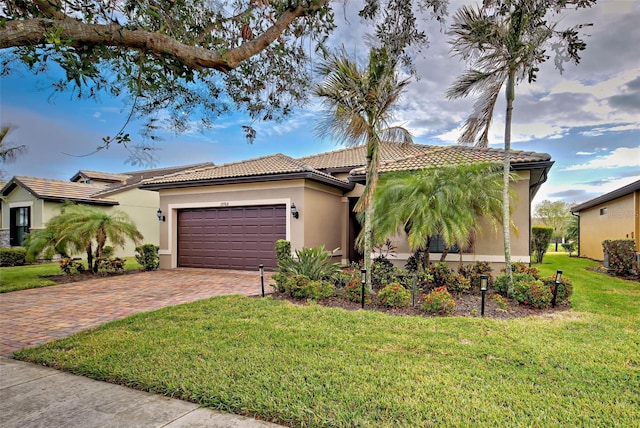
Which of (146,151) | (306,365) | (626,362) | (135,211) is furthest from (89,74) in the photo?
(135,211)

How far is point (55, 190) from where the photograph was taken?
1908cm

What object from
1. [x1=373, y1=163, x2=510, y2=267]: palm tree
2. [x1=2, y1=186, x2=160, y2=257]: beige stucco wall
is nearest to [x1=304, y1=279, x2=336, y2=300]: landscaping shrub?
[x1=373, y1=163, x2=510, y2=267]: palm tree

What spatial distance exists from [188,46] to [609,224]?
20.7 meters

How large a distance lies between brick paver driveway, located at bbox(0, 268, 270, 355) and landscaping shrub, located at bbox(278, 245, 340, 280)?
1.06 meters

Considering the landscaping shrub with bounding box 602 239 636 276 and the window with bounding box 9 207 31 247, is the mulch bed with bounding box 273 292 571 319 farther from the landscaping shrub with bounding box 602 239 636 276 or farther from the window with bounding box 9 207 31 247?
the window with bounding box 9 207 31 247

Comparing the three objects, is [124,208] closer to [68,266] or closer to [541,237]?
[68,266]

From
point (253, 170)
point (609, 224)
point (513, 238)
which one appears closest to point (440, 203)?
point (513, 238)

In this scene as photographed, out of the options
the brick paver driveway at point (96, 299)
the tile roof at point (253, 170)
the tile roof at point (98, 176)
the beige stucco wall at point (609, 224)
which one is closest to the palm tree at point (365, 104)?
the brick paver driveway at point (96, 299)

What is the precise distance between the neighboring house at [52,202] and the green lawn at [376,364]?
620 inches

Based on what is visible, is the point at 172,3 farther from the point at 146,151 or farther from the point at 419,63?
the point at 419,63

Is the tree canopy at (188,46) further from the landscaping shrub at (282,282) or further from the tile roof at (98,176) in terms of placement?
the tile roof at (98,176)

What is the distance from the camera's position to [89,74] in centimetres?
365

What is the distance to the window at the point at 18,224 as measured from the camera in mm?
18975

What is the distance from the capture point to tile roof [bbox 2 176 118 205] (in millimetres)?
18109
